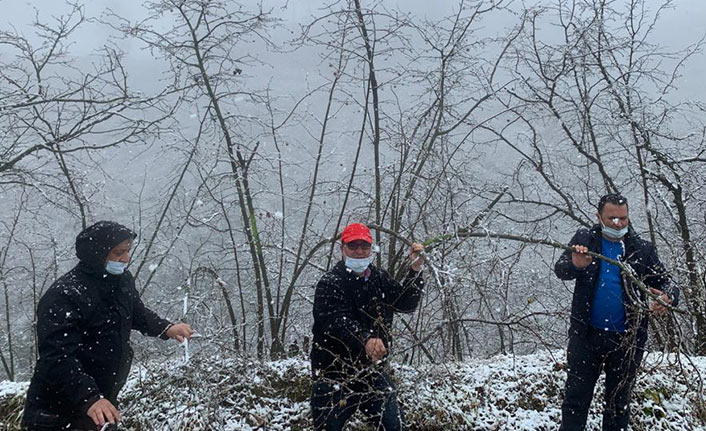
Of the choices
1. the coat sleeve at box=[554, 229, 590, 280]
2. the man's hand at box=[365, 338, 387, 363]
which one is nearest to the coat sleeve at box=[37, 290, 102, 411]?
the man's hand at box=[365, 338, 387, 363]

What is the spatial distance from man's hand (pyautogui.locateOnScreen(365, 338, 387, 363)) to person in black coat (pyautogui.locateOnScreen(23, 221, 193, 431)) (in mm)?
1137

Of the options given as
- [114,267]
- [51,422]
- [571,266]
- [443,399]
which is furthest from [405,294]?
[51,422]

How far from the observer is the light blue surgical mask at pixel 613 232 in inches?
124

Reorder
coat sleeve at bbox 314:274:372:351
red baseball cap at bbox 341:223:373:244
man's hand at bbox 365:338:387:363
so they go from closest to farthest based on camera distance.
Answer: man's hand at bbox 365:338:387:363
coat sleeve at bbox 314:274:372:351
red baseball cap at bbox 341:223:373:244

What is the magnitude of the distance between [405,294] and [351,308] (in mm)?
361

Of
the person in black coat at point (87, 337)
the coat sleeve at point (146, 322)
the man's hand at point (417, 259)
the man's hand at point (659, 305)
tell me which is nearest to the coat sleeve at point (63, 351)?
the person in black coat at point (87, 337)

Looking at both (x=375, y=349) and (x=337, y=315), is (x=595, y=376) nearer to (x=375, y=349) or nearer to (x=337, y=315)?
(x=375, y=349)

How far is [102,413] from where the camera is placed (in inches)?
91.0

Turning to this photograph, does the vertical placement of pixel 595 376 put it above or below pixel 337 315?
below

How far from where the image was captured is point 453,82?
18.2ft

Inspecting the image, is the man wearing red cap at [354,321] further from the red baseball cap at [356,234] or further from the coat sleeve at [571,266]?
the coat sleeve at [571,266]

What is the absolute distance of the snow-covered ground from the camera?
12.8ft

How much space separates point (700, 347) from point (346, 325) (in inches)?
190

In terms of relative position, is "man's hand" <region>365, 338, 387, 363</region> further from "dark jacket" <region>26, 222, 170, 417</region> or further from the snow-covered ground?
"dark jacket" <region>26, 222, 170, 417</region>
